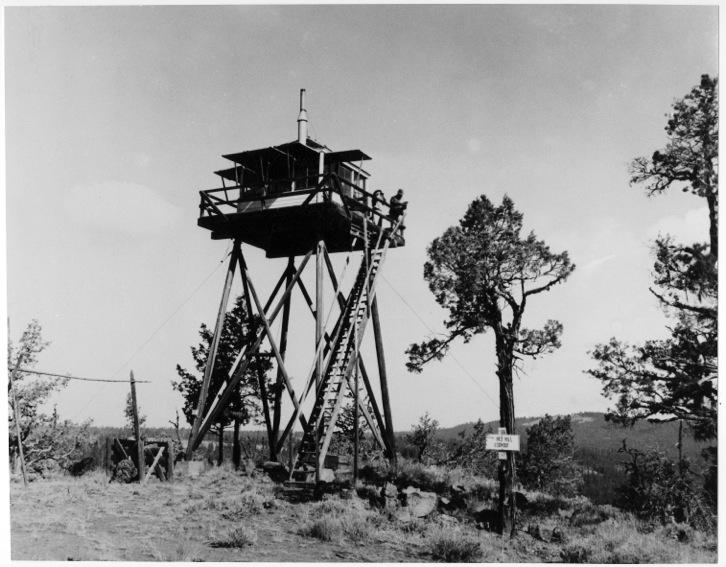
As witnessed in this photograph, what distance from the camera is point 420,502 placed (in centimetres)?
1530

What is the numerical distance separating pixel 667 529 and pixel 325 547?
820cm

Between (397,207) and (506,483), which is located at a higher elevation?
(397,207)

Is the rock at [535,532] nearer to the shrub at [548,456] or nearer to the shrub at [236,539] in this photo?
the shrub at [236,539]

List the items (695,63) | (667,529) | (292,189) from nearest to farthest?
(695,63), (667,529), (292,189)

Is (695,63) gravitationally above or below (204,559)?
above

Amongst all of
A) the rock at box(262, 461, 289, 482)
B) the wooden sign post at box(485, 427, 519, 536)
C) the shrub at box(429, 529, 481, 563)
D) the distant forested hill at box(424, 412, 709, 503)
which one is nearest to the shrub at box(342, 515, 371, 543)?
the shrub at box(429, 529, 481, 563)

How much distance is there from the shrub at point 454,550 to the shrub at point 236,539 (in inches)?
130

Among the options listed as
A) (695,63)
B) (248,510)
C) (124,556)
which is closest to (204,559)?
(124,556)

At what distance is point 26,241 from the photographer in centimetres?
1616

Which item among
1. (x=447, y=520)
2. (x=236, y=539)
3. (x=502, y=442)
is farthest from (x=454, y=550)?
(x=236, y=539)

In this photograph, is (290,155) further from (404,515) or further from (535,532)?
(535,532)

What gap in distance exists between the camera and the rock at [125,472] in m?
19.3

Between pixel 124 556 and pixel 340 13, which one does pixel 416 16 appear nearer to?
pixel 340 13

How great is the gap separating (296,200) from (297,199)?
4 cm
